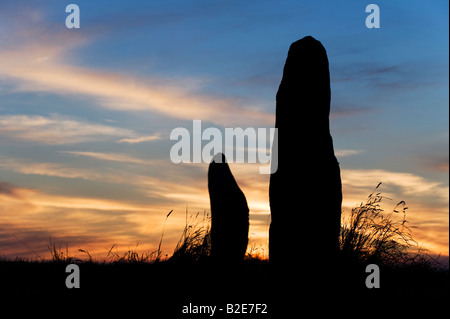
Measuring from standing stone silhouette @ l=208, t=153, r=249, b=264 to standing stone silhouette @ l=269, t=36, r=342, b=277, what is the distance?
2377 mm

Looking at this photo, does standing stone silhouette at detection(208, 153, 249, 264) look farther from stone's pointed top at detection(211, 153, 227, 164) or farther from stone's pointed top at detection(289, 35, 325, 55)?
stone's pointed top at detection(289, 35, 325, 55)

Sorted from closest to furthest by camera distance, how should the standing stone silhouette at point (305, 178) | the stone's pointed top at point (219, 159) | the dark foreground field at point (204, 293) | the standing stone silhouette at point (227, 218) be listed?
the dark foreground field at point (204, 293), the standing stone silhouette at point (305, 178), the standing stone silhouette at point (227, 218), the stone's pointed top at point (219, 159)

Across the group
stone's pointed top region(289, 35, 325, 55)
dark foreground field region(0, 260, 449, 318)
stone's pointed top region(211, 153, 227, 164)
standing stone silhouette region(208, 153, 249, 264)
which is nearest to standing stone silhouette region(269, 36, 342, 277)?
stone's pointed top region(289, 35, 325, 55)

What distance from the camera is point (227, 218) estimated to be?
9016 mm

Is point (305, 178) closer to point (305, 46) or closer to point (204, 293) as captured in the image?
point (305, 46)

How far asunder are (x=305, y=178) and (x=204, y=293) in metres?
1.87

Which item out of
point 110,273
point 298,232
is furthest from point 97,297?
point 298,232

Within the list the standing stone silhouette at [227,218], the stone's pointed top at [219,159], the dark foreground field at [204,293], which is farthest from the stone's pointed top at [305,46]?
the stone's pointed top at [219,159]

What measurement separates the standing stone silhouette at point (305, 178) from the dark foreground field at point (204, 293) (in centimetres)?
30

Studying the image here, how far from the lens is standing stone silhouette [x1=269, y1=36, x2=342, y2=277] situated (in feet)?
20.4

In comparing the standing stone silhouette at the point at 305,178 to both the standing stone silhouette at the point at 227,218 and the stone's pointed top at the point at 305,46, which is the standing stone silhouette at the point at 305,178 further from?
the standing stone silhouette at the point at 227,218

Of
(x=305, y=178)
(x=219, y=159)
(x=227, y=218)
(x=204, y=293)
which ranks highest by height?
(x=219, y=159)

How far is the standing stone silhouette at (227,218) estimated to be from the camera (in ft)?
28.8

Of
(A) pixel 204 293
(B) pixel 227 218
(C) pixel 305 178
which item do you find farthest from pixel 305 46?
(B) pixel 227 218
